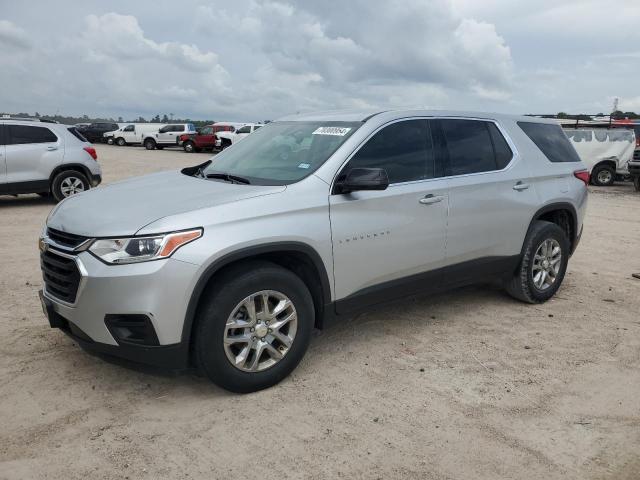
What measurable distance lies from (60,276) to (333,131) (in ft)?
6.77

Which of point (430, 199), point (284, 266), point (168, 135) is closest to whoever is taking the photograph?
point (284, 266)

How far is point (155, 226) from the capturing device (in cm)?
312

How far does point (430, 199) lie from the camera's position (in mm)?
4238

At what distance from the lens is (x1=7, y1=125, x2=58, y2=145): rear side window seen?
34.1 ft

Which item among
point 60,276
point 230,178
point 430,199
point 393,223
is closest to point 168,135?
point 230,178

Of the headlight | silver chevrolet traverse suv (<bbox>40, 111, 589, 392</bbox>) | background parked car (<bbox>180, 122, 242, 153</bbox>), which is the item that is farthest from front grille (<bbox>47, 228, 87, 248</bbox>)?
background parked car (<bbox>180, 122, 242, 153</bbox>)

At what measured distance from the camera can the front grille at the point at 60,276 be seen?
3238mm

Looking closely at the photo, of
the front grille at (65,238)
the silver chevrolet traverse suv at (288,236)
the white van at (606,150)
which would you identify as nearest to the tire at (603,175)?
the white van at (606,150)

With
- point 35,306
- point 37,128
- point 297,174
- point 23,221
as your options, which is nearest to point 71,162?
point 37,128

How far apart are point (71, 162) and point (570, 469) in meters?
10.4

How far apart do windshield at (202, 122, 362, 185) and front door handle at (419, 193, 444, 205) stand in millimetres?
730

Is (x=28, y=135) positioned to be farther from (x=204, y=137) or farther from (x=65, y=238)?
(x=204, y=137)

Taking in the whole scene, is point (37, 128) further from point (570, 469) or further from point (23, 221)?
point (570, 469)

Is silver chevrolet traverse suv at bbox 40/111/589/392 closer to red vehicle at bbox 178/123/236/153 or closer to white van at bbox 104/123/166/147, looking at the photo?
red vehicle at bbox 178/123/236/153
